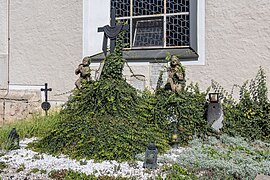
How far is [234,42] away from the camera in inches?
271

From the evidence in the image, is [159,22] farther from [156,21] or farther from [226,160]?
[226,160]

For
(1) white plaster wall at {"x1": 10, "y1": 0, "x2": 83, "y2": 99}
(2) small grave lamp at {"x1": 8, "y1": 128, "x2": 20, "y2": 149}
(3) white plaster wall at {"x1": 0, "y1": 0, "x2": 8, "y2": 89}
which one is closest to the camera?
(2) small grave lamp at {"x1": 8, "y1": 128, "x2": 20, "y2": 149}

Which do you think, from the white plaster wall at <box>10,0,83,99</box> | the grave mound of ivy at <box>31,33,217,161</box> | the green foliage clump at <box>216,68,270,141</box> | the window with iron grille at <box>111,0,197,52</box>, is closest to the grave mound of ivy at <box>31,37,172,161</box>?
the grave mound of ivy at <box>31,33,217,161</box>

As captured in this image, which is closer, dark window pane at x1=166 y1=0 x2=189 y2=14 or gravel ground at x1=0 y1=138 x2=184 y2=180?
gravel ground at x1=0 y1=138 x2=184 y2=180

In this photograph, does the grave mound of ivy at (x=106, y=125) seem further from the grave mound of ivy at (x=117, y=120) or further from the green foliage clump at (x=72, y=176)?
the green foliage clump at (x=72, y=176)

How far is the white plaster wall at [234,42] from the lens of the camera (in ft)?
21.8

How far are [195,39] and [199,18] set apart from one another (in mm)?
540

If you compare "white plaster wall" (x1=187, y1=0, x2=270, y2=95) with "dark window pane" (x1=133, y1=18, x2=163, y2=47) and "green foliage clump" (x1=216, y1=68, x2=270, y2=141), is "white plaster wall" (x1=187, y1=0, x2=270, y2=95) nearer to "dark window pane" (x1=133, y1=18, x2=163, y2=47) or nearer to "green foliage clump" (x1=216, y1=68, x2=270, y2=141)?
"green foliage clump" (x1=216, y1=68, x2=270, y2=141)

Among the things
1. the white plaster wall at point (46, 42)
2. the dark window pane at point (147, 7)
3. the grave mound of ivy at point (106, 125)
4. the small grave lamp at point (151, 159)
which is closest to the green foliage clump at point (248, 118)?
the grave mound of ivy at point (106, 125)

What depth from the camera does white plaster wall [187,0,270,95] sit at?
665cm

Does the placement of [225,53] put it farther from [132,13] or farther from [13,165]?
[13,165]

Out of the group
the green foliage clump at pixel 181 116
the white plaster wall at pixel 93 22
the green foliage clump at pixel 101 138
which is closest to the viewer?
the green foliage clump at pixel 101 138

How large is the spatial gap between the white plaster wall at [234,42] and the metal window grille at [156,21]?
2.93 feet

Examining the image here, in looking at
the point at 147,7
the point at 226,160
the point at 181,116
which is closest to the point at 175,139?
the point at 181,116
